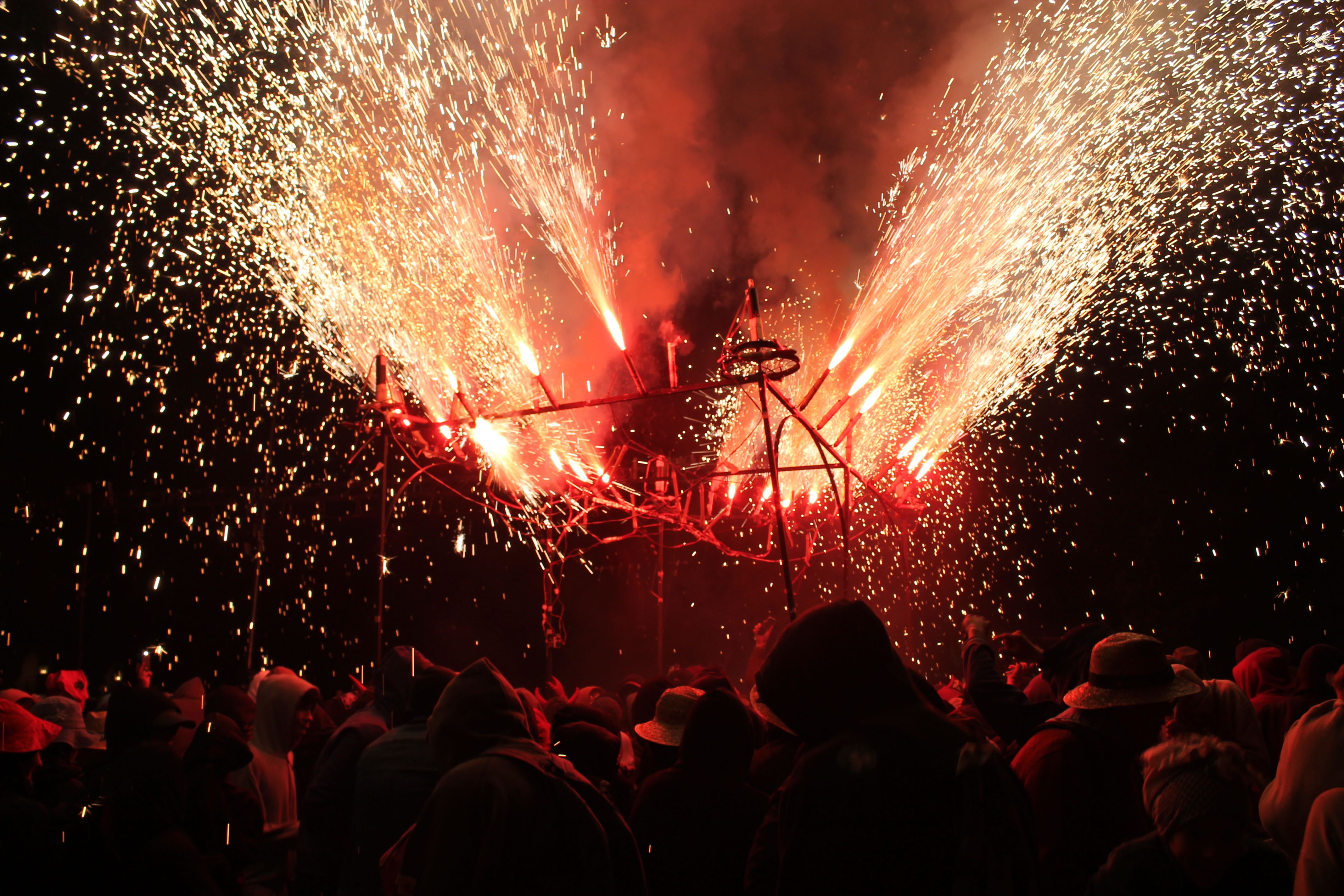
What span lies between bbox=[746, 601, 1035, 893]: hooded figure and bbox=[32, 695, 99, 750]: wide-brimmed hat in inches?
273

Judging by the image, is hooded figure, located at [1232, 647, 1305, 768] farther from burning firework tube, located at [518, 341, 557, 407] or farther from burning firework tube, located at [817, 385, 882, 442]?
burning firework tube, located at [518, 341, 557, 407]

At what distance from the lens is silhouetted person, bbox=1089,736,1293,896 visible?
7.20ft

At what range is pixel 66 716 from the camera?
712 cm

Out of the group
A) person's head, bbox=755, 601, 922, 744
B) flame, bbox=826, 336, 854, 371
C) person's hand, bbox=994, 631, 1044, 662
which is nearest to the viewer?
person's head, bbox=755, 601, 922, 744

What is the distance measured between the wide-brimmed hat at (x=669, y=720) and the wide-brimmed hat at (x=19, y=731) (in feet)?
8.38

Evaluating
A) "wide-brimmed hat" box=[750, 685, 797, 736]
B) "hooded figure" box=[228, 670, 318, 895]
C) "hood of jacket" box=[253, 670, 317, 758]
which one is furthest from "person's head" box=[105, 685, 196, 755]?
"wide-brimmed hat" box=[750, 685, 797, 736]

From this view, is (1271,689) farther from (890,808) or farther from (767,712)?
(890,808)

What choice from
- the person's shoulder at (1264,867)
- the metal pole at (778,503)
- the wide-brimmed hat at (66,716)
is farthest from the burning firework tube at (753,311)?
the wide-brimmed hat at (66,716)

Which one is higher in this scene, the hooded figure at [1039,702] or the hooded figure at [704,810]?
the hooded figure at [1039,702]

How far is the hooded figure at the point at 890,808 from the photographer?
191cm

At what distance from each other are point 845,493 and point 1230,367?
1772 centimetres

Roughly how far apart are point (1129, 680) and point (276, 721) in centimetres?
462

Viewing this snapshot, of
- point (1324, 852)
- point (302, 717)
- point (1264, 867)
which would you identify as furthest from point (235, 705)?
point (1324, 852)

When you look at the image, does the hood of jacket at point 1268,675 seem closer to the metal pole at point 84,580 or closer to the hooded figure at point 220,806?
the hooded figure at point 220,806
